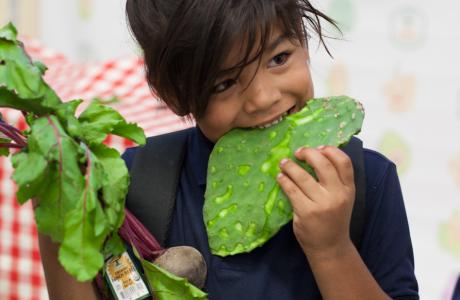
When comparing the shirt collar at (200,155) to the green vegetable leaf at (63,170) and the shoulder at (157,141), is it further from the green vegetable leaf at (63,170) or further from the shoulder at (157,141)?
the green vegetable leaf at (63,170)

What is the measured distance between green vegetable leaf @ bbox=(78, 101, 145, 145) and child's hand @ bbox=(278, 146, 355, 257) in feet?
0.87

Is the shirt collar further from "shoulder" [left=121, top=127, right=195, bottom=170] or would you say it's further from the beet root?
the beet root

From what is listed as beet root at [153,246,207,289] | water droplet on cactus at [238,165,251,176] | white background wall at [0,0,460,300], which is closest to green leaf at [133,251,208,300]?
beet root at [153,246,207,289]

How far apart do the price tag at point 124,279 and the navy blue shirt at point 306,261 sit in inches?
5.0

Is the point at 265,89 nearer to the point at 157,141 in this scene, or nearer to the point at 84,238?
the point at 157,141

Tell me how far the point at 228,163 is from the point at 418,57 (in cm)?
199

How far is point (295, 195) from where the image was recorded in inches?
50.0

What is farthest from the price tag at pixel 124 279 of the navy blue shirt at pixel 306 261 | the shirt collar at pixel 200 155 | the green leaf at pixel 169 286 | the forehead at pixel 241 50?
the forehead at pixel 241 50

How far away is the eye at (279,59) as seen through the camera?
1.32 m

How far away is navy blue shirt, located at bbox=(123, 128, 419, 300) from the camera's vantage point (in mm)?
1341

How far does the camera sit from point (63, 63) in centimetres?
289

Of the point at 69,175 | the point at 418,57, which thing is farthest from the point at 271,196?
the point at 418,57

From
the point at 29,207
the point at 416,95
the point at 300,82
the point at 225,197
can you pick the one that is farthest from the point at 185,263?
the point at 416,95

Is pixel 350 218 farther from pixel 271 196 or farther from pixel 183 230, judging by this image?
pixel 183 230
